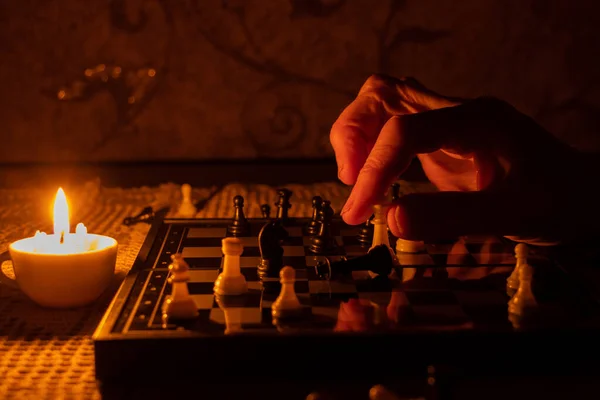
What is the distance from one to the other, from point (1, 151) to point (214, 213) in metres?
0.65

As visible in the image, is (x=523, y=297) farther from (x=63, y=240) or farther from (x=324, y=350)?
(x=63, y=240)

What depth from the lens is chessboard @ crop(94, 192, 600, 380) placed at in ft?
2.39

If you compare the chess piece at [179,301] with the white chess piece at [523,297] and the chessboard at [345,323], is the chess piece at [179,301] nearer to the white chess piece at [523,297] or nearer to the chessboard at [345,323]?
the chessboard at [345,323]

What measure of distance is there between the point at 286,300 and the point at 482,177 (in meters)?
0.34

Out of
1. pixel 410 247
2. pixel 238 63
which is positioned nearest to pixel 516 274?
pixel 410 247

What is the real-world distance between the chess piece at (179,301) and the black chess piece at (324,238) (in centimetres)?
30

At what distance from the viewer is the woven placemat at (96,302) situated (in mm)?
749

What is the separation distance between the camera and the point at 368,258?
3.17ft

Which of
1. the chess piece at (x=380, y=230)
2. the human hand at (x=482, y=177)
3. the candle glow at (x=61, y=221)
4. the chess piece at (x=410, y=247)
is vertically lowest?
the chess piece at (x=410, y=247)

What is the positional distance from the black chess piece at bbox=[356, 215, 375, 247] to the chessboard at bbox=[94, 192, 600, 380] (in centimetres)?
12

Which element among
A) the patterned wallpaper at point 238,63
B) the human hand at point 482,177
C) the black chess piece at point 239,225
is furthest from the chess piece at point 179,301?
the patterned wallpaper at point 238,63

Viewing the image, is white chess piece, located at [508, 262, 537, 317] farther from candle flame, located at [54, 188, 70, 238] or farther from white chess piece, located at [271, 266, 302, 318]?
candle flame, located at [54, 188, 70, 238]

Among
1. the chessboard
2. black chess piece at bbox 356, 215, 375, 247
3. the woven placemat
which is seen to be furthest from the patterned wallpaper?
the chessboard

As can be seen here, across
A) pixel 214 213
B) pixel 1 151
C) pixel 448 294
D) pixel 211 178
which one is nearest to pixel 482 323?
pixel 448 294
